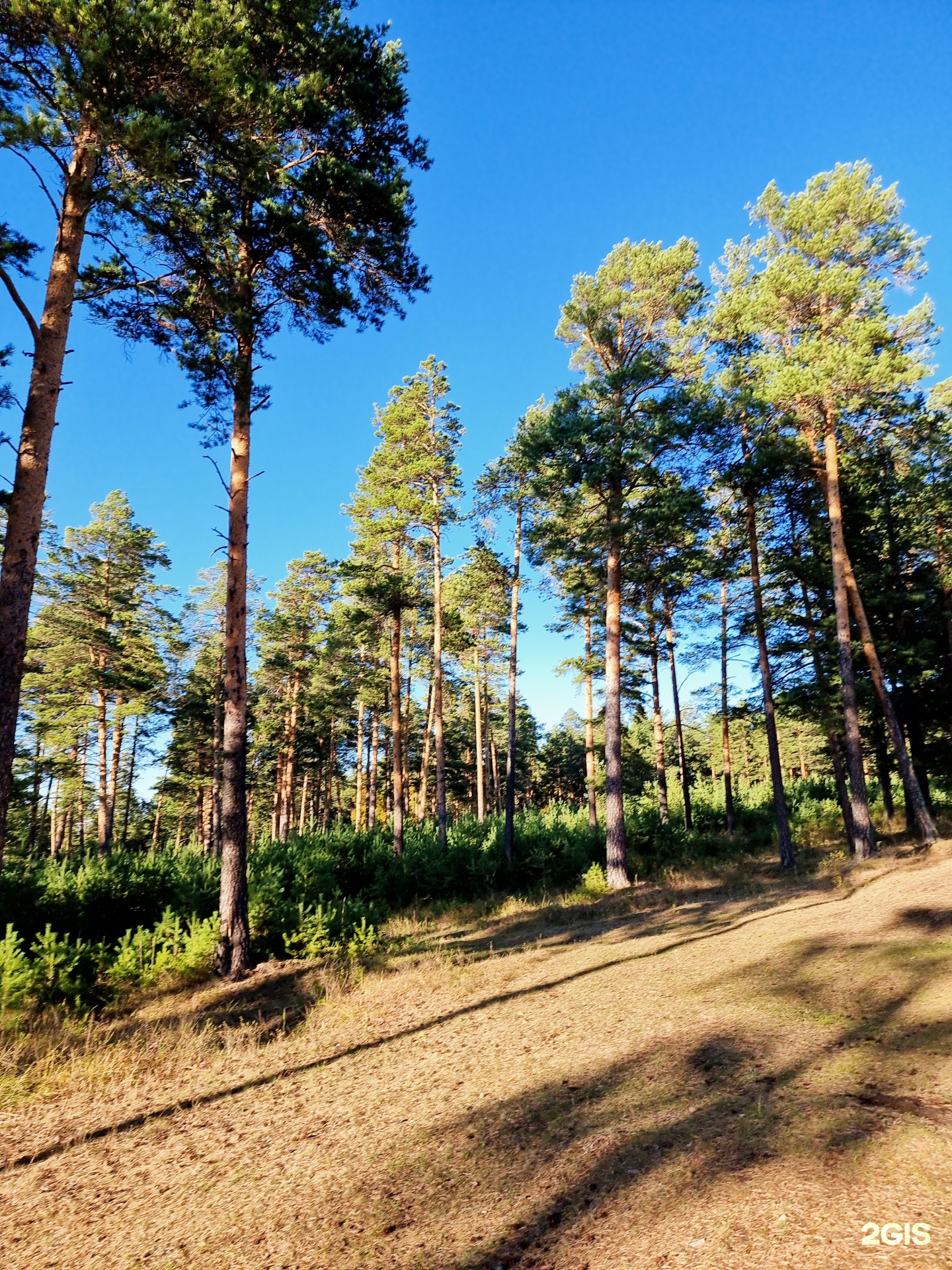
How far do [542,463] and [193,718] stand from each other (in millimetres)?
21981

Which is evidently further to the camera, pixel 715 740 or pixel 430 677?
pixel 715 740

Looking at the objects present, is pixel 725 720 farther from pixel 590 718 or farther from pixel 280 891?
pixel 280 891

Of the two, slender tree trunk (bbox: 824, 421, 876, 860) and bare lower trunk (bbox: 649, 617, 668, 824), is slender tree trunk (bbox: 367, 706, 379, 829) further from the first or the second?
slender tree trunk (bbox: 824, 421, 876, 860)

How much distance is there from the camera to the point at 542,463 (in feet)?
59.3

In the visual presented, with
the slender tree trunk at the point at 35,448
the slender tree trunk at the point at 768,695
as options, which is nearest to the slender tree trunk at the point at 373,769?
the slender tree trunk at the point at 768,695

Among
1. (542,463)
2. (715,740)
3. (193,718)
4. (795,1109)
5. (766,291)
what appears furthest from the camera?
(715,740)

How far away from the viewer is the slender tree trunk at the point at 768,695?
17.3m

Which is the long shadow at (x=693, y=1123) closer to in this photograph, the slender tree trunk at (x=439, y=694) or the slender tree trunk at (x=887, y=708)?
the slender tree trunk at (x=887, y=708)

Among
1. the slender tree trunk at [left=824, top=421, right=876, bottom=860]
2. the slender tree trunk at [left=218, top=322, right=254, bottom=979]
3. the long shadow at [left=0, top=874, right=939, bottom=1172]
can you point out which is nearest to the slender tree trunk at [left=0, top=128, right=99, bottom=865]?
the long shadow at [left=0, top=874, right=939, bottom=1172]

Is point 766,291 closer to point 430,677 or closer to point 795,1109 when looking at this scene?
point 795,1109

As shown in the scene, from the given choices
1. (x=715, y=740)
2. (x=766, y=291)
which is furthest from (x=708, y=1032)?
(x=715, y=740)

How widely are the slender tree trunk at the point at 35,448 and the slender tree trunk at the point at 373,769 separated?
2720cm

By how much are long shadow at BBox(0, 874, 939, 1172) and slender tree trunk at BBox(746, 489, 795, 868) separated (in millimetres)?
6223

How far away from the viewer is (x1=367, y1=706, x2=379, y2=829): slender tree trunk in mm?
33406
